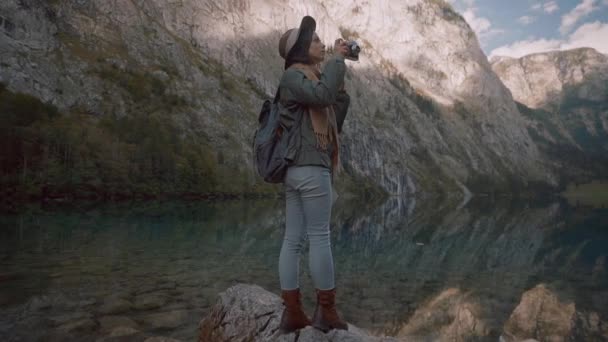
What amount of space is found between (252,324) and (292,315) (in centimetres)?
111

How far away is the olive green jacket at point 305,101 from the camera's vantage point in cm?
427

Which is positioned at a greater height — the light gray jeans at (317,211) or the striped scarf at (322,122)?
the striped scarf at (322,122)

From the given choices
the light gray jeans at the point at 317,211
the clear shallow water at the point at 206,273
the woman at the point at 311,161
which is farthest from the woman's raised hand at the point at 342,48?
the clear shallow water at the point at 206,273

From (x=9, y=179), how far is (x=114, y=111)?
107 feet

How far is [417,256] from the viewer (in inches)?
973

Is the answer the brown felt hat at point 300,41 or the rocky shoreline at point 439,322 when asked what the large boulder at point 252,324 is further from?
the brown felt hat at point 300,41

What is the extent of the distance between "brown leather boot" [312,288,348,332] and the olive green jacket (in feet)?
4.42

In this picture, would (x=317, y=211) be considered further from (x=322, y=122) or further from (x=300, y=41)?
(x=300, y=41)

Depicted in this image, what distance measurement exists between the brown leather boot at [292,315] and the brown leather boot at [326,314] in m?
0.17

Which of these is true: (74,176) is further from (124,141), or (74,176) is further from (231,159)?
(231,159)

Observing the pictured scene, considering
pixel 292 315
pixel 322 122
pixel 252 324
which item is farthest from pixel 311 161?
pixel 252 324

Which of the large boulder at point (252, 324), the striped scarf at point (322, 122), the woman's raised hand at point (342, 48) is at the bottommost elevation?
the large boulder at point (252, 324)

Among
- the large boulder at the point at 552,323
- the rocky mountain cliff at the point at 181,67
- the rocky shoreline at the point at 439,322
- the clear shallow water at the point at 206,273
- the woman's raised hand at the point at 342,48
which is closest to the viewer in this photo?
the woman's raised hand at the point at 342,48

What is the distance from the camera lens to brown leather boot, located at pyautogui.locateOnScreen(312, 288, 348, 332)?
446cm
